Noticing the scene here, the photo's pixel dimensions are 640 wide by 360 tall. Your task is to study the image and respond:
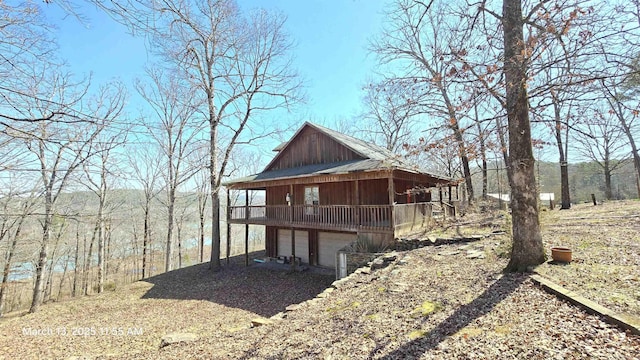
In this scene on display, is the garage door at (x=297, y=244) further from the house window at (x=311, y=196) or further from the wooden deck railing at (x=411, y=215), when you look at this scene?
the wooden deck railing at (x=411, y=215)

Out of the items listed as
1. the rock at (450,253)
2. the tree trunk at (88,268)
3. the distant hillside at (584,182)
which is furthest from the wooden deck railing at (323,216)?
the distant hillside at (584,182)

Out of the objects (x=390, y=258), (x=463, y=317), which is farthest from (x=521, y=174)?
(x=390, y=258)

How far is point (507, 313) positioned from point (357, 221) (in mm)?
7200

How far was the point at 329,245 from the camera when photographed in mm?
14055

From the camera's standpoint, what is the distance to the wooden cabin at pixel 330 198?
1065 cm

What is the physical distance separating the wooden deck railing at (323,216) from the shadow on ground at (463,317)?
5110 millimetres

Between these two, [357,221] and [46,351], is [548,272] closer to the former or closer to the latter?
[357,221]

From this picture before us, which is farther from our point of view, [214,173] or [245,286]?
[214,173]

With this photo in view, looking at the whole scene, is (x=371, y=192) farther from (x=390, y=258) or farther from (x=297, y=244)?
(x=297, y=244)

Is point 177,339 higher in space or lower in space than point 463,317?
lower

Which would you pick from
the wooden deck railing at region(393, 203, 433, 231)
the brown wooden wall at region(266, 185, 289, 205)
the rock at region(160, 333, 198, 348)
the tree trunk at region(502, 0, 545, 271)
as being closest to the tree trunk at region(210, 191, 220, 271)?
the brown wooden wall at region(266, 185, 289, 205)

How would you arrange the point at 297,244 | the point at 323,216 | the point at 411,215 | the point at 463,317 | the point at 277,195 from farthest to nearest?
the point at 277,195, the point at 297,244, the point at 323,216, the point at 411,215, the point at 463,317

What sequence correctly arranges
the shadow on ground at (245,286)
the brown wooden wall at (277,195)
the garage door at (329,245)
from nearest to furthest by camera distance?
the shadow on ground at (245,286) → the garage door at (329,245) → the brown wooden wall at (277,195)

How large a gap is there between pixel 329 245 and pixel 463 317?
405 inches
